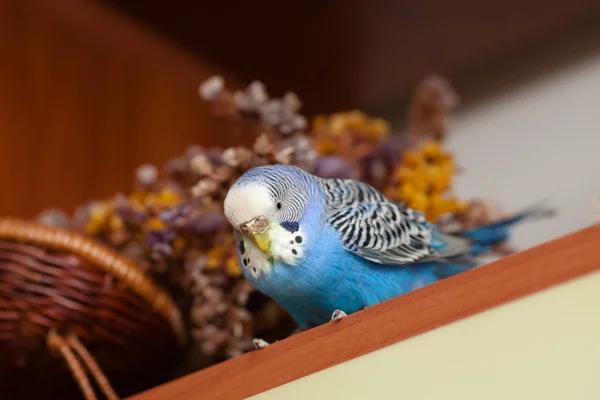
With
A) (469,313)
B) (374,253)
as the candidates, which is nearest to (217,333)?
(374,253)

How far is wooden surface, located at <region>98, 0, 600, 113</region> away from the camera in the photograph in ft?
4.20

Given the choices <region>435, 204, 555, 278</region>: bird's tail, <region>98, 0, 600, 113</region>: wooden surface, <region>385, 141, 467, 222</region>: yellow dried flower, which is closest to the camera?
<region>435, 204, 555, 278</region>: bird's tail

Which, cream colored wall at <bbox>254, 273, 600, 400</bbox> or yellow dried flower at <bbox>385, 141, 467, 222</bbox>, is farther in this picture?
yellow dried flower at <bbox>385, 141, 467, 222</bbox>

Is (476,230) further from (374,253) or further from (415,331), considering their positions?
(415,331)

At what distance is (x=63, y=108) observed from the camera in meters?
1.33

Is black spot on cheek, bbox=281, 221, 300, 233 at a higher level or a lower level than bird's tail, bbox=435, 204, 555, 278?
lower

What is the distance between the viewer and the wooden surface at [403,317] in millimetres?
499

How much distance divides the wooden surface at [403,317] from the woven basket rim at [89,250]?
0.22 meters

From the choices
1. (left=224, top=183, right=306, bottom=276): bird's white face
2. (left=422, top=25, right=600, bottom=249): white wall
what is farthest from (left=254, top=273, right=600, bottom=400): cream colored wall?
(left=422, top=25, right=600, bottom=249): white wall

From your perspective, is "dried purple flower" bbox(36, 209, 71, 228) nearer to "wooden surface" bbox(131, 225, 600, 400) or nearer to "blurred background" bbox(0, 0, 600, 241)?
"blurred background" bbox(0, 0, 600, 241)

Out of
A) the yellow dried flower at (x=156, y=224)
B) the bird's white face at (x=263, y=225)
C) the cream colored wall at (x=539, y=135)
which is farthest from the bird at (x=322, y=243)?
the cream colored wall at (x=539, y=135)

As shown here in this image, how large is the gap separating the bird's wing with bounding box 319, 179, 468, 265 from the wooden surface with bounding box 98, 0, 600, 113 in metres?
0.67

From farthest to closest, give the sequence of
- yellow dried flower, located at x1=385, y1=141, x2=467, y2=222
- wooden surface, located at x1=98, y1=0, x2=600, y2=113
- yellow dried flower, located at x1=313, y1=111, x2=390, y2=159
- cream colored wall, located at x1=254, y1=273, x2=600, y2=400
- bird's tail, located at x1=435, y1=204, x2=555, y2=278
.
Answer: wooden surface, located at x1=98, y1=0, x2=600, y2=113 < yellow dried flower, located at x1=313, y1=111, x2=390, y2=159 < yellow dried flower, located at x1=385, y1=141, x2=467, y2=222 < bird's tail, located at x1=435, y1=204, x2=555, y2=278 < cream colored wall, located at x1=254, y1=273, x2=600, y2=400

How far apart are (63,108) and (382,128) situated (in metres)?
0.64
